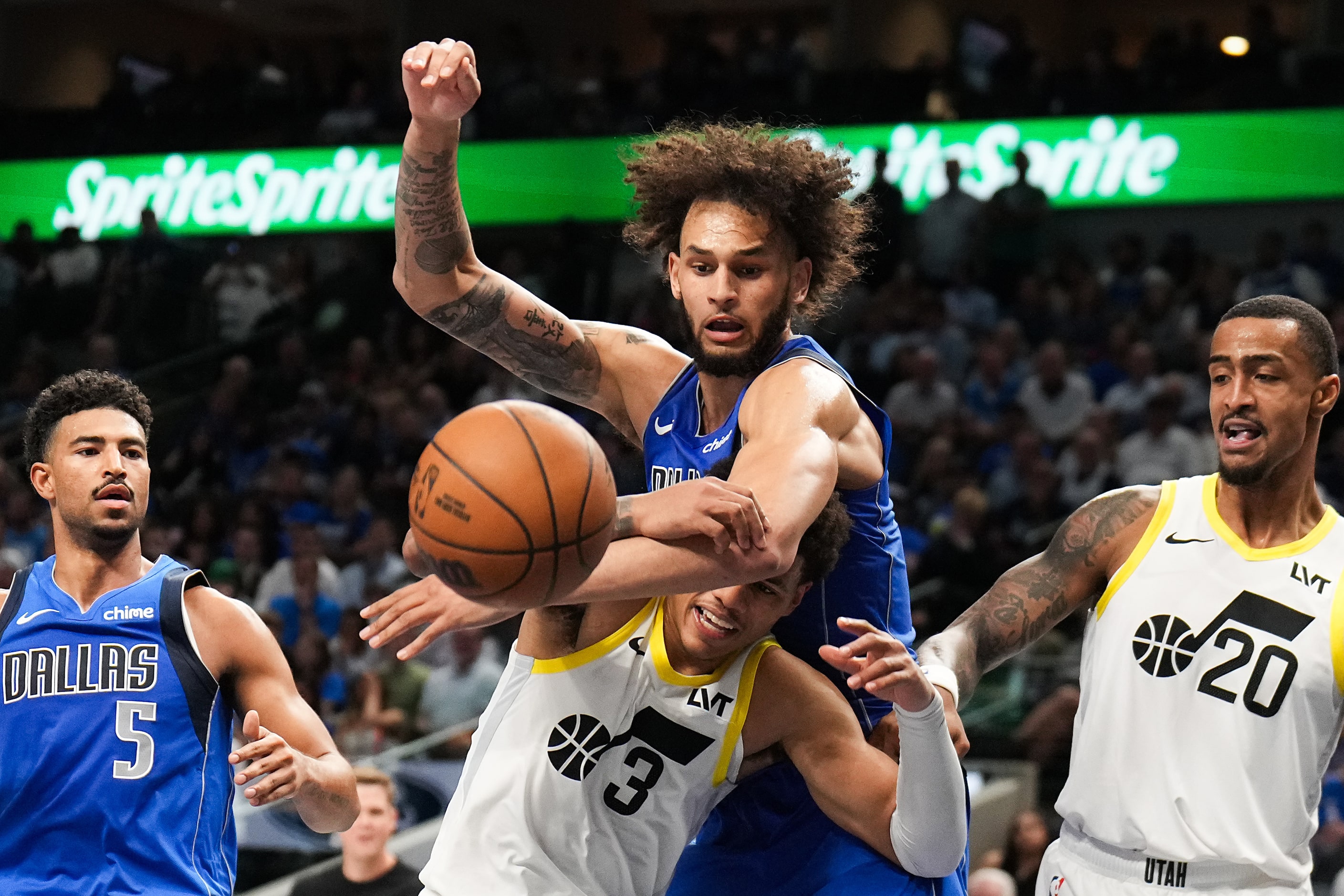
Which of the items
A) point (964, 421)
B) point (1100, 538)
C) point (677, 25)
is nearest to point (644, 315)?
point (964, 421)

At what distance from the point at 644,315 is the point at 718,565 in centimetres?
945

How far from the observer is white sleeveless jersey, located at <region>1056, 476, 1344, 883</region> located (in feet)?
12.3

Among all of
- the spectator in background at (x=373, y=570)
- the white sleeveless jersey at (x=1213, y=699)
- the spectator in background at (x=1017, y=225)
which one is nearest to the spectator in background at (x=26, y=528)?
the spectator in background at (x=373, y=570)

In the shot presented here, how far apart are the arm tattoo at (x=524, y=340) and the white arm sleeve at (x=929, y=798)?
1.44 meters

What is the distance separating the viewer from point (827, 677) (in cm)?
396

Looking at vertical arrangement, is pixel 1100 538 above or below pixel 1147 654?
above

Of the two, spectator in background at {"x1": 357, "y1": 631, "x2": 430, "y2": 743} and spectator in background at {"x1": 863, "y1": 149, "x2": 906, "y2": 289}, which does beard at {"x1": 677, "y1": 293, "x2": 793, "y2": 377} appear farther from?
spectator in background at {"x1": 863, "y1": 149, "x2": 906, "y2": 289}

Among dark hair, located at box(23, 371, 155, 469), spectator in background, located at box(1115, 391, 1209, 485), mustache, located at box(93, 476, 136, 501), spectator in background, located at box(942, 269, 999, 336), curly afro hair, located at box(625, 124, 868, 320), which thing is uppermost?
spectator in background, located at box(942, 269, 999, 336)

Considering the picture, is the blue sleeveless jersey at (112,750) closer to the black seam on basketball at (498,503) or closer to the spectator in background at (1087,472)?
the black seam on basketball at (498,503)

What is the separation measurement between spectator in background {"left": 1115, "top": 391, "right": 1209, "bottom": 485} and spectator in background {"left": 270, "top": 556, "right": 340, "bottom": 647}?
192 inches

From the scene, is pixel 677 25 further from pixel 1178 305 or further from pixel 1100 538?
pixel 1100 538

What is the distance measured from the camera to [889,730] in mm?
4012

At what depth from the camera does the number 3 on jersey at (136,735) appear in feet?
12.9

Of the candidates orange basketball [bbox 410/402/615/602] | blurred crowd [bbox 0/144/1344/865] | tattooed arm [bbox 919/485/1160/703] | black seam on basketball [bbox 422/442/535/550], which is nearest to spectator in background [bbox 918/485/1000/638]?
blurred crowd [bbox 0/144/1344/865]
